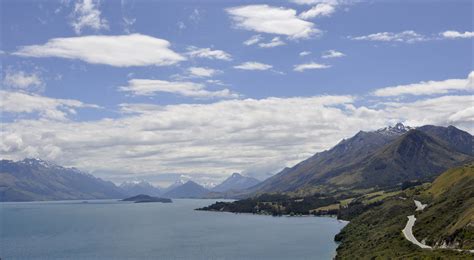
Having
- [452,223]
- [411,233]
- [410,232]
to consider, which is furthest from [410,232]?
[452,223]

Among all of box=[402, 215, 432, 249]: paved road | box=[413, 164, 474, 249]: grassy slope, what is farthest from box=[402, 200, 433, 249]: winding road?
box=[413, 164, 474, 249]: grassy slope

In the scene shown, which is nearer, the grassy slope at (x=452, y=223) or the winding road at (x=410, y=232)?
the grassy slope at (x=452, y=223)

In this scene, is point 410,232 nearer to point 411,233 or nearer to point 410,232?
point 410,232

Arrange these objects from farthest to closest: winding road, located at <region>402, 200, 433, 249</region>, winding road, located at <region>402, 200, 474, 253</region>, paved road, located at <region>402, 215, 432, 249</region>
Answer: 1. paved road, located at <region>402, 215, 432, 249</region>
2. winding road, located at <region>402, 200, 433, 249</region>
3. winding road, located at <region>402, 200, 474, 253</region>

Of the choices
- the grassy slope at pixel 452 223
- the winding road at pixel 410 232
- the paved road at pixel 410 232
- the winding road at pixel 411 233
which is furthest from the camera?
the paved road at pixel 410 232

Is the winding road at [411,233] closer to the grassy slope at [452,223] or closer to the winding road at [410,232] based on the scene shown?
the winding road at [410,232]

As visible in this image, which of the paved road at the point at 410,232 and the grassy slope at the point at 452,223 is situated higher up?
the grassy slope at the point at 452,223

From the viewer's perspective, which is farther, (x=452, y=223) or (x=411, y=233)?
(x=411, y=233)

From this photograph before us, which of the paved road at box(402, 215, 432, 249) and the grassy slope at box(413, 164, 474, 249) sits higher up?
the grassy slope at box(413, 164, 474, 249)

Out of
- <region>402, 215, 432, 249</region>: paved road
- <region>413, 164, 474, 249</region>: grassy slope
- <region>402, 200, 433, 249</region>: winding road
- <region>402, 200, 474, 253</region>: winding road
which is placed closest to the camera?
<region>413, 164, 474, 249</region>: grassy slope

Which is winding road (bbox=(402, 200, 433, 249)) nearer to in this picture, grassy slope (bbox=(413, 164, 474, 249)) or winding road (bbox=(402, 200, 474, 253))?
winding road (bbox=(402, 200, 474, 253))

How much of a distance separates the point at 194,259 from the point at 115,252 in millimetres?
41077

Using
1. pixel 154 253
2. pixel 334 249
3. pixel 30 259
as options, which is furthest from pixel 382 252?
pixel 30 259

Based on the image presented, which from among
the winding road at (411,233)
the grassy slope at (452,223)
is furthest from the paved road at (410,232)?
the grassy slope at (452,223)
